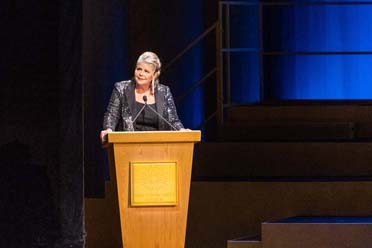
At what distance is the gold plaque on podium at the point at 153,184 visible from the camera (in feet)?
24.5

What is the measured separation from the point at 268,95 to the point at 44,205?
529cm

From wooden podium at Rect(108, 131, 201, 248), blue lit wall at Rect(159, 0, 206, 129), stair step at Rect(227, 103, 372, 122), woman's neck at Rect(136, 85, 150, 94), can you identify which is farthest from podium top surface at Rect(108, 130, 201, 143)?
blue lit wall at Rect(159, 0, 206, 129)

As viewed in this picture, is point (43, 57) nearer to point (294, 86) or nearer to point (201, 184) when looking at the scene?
point (201, 184)

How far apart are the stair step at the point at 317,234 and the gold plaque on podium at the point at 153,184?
774 millimetres

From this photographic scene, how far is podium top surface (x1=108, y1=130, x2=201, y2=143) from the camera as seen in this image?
290 inches

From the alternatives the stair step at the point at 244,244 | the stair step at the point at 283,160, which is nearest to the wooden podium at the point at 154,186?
the stair step at the point at 244,244

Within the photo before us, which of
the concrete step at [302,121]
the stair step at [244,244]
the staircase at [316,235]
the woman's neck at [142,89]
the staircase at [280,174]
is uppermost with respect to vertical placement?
the woman's neck at [142,89]

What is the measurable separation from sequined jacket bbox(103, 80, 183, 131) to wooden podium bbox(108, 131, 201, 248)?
0.48 metres

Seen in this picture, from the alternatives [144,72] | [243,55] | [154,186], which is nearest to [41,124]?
[154,186]

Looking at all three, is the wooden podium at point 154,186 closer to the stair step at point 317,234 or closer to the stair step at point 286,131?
the stair step at point 317,234

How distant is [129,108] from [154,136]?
0.60 m

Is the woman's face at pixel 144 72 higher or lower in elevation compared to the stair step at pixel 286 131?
higher

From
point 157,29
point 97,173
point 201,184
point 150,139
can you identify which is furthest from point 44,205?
point 157,29

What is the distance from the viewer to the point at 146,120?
7.97 m
